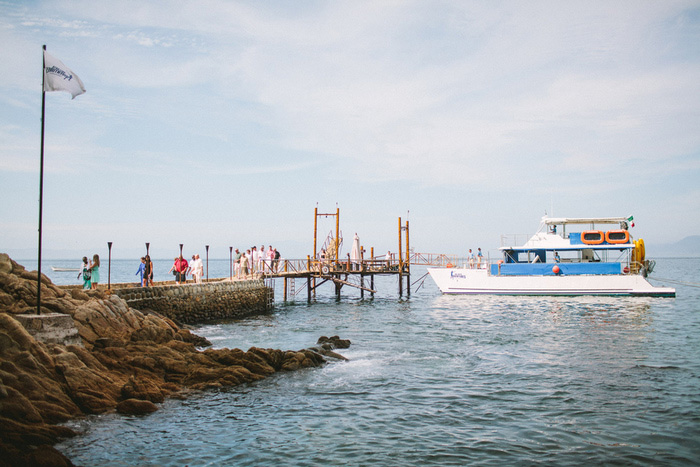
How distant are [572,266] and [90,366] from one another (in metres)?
31.9

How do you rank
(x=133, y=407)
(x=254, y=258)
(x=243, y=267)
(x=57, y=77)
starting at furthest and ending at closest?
(x=254, y=258) < (x=243, y=267) < (x=57, y=77) < (x=133, y=407)

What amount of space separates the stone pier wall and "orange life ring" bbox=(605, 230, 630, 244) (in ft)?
76.0

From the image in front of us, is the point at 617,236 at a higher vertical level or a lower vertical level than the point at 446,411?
higher

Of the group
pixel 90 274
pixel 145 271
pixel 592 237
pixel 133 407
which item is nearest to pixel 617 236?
pixel 592 237

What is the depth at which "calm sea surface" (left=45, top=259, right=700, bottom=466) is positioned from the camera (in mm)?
8094

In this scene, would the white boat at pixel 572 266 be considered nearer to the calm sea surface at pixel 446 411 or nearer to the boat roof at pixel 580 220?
the boat roof at pixel 580 220

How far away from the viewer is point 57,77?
1120cm

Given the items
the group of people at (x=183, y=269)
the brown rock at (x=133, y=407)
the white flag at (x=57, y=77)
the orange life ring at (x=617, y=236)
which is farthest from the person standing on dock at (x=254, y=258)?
the brown rock at (x=133, y=407)

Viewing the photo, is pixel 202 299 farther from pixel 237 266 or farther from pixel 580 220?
pixel 580 220

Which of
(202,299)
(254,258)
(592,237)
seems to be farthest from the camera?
(254,258)

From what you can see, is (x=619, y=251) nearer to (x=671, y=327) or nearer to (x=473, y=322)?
(x=671, y=327)

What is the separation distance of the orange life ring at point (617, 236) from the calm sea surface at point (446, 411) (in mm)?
16252

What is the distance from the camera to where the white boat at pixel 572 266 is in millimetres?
35000

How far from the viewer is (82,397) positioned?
9.72 meters
